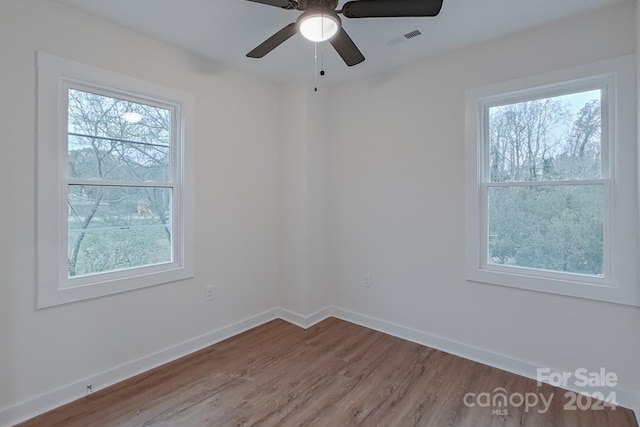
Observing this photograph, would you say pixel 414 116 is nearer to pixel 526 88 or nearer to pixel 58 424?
pixel 526 88

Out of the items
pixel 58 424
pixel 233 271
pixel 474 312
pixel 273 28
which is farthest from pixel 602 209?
pixel 58 424

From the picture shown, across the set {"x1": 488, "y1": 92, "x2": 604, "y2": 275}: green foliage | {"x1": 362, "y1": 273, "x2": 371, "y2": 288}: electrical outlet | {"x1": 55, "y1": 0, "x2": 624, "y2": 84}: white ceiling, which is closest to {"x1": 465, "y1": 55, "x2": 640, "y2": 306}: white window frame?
{"x1": 488, "y1": 92, "x2": 604, "y2": 275}: green foliage

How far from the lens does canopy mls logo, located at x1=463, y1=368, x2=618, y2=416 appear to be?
205 cm

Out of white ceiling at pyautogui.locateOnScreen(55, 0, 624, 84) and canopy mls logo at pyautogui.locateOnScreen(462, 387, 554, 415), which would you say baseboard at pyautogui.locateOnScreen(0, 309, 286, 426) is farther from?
white ceiling at pyautogui.locateOnScreen(55, 0, 624, 84)

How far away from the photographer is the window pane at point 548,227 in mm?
2203

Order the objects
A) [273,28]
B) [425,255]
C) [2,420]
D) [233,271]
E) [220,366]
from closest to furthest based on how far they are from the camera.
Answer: [2,420] < [273,28] < [220,366] < [425,255] < [233,271]

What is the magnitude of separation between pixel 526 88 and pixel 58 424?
386 cm

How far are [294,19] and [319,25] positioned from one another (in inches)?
24.9

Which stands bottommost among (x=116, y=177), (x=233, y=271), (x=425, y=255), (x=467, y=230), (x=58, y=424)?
(x=58, y=424)

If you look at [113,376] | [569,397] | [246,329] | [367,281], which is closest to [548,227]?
[569,397]

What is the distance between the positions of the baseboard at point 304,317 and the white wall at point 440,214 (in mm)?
204

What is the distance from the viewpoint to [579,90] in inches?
88.1

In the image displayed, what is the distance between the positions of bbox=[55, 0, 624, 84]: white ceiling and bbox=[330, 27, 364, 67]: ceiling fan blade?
0.33 meters

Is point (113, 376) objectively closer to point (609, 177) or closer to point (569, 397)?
point (569, 397)
